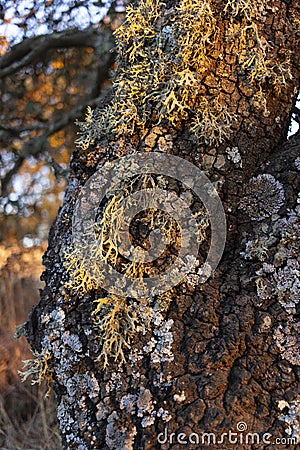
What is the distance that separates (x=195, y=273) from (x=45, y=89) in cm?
216

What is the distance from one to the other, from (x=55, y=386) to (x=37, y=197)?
7.28ft

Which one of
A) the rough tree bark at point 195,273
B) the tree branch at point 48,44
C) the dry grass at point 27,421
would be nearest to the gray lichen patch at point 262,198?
the rough tree bark at point 195,273

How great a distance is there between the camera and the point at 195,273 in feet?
2.88

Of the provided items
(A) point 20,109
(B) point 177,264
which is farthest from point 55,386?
(A) point 20,109

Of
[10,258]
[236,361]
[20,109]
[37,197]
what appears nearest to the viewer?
[236,361]

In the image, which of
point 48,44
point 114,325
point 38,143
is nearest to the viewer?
point 114,325

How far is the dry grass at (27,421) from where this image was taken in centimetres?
209

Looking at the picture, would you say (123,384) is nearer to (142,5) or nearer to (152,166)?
(152,166)

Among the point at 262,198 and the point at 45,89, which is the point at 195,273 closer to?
the point at 262,198

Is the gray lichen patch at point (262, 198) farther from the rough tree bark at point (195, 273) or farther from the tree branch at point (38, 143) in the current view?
the tree branch at point (38, 143)

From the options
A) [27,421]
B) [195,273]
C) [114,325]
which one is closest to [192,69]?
[195,273]

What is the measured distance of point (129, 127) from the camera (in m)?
0.96

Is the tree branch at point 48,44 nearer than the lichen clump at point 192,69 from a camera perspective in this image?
No

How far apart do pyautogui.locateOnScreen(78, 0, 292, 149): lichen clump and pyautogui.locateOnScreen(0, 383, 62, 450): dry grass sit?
4.69ft
